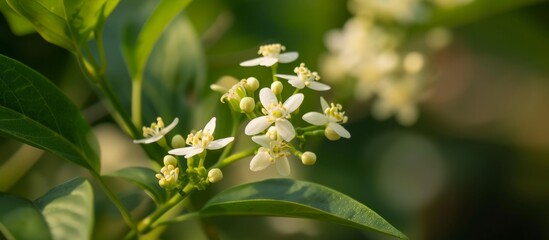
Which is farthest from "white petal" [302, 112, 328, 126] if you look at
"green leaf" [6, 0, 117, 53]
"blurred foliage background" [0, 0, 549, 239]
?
"blurred foliage background" [0, 0, 549, 239]

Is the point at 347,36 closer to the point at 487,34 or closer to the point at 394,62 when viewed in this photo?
the point at 394,62

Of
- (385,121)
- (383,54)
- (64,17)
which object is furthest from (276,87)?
(385,121)

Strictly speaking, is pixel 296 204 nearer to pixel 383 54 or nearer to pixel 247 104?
pixel 247 104

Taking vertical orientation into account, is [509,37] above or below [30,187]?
above

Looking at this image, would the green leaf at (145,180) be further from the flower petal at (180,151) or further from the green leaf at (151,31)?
the green leaf at (151,31)

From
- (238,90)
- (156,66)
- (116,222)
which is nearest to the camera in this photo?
(238,90)

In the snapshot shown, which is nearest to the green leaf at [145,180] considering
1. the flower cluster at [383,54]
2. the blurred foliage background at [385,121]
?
the blurred foliage background at [385,121]

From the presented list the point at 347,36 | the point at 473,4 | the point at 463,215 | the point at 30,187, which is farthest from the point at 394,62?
the point at 30,187

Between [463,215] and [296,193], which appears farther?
[463,215]
